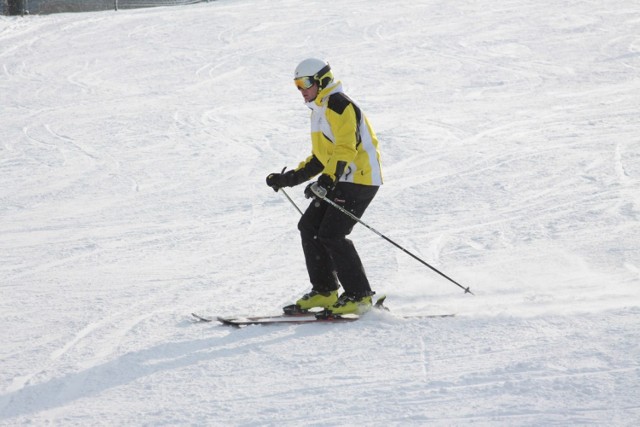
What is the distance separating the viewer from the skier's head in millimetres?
5211

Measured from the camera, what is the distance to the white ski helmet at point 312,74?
17.1 ft

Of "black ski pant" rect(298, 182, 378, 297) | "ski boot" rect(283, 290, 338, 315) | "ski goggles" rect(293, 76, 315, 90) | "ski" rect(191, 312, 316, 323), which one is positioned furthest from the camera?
"ski boot" rect(283, 290, 338, 315)

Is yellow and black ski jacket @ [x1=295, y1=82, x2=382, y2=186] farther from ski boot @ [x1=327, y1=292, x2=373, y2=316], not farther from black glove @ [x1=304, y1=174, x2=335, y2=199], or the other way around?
ski boot @ [x1=327, y1=292, x2=373, y2=316]

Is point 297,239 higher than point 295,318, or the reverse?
point 295,318

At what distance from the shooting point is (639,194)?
347 inches

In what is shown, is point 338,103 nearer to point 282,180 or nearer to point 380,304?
point 282,180

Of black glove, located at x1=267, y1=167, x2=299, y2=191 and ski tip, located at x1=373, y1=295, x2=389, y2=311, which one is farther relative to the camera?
ski tip, located at x1=373, y1=295, x2=389, y2=311

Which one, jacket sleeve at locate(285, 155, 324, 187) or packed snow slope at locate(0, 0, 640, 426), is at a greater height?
jacket sleeve at locate(285, 155, 324, 187)

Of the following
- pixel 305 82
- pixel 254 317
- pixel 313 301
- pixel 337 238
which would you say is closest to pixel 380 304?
pixel 313 301

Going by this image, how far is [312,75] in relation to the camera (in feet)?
17.1

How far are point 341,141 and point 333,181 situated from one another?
0.25 m

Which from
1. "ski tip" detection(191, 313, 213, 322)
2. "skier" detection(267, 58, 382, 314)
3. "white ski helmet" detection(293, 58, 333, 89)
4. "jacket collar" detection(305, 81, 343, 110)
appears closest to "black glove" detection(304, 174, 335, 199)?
"skier" detection(267, 58, 382, 314)

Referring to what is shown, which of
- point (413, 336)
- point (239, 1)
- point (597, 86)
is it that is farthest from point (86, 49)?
point (413, 336)

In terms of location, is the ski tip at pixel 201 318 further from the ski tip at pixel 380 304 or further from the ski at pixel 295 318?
the ski tip at pixel 380 304
